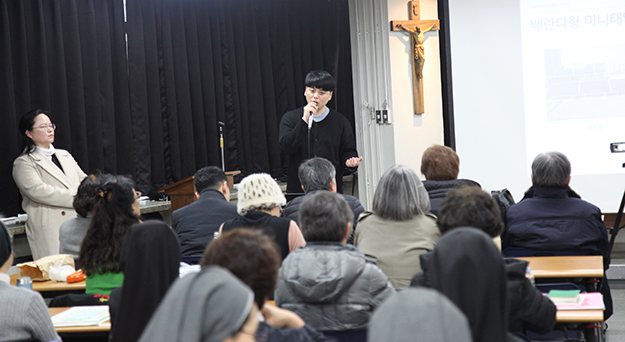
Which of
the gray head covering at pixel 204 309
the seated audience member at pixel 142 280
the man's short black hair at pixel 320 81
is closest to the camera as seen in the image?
the gray head covering at pixel 204 309

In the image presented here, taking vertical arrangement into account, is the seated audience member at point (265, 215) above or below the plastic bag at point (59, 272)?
above

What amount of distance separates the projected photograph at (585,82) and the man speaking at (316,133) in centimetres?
193

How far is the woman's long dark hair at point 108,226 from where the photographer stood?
2.82m

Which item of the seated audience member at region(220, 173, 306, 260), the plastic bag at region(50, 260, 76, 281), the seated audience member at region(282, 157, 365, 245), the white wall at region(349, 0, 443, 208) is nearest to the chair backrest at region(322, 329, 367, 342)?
the seated audience member at region(220, 173, 306, 260)

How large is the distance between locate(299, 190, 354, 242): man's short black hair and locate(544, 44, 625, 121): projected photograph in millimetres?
3586

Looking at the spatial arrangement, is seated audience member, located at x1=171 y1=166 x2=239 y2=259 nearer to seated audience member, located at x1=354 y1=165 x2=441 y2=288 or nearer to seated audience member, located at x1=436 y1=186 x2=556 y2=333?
seated audience member, located at x1=354 y1=165 x2=441 y2=288

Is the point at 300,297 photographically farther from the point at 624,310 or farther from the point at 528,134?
the point at 528,134

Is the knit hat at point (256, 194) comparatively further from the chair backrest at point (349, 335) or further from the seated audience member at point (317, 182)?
the chair backrest at point (349, 335)

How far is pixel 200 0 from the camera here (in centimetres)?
624

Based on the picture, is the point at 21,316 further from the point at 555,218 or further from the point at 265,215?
the point at 555,218

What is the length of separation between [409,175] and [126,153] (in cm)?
352

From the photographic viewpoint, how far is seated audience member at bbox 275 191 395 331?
2076mm

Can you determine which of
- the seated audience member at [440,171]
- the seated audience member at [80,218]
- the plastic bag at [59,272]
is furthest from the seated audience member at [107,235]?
the seated audience member at [440,171]

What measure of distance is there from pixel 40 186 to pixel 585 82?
4305mm
